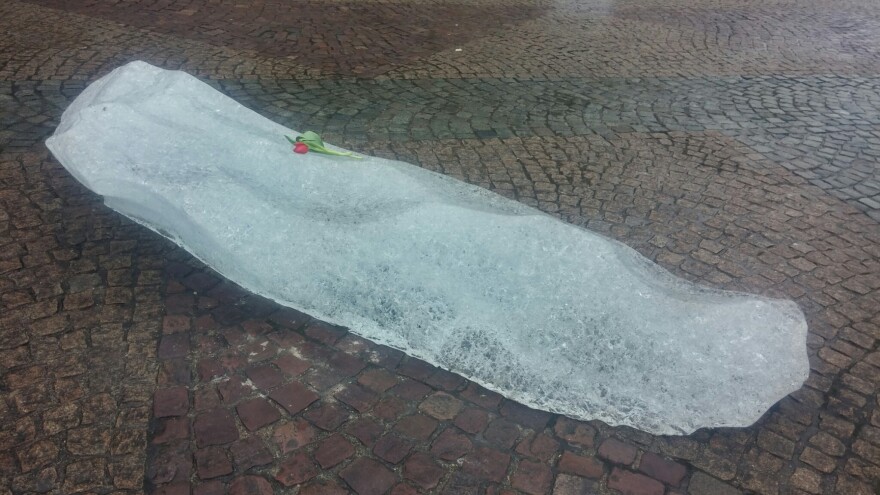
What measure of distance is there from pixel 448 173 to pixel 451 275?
160 centimetres

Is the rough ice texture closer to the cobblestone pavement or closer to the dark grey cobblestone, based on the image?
the cobblestone pavement

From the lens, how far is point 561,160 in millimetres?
5324

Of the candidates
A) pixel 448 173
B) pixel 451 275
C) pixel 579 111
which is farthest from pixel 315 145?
pixel 579 111

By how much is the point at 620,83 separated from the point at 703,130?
1209mm

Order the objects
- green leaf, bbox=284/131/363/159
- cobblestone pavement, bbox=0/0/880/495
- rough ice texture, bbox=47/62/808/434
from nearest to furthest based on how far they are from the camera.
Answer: cobblestone pavement, bbox=0/0/880/495, rough ice texture, bbox=47/62/808/434, green leaf, bbox=284/131/363/159

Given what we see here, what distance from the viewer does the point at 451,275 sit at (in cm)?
354

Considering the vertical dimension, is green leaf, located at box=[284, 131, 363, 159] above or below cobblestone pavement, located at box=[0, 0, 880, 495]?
above

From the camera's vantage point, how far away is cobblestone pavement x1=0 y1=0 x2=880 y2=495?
2848 millimetres

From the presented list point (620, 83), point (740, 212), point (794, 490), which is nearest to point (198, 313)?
point (794, 490)

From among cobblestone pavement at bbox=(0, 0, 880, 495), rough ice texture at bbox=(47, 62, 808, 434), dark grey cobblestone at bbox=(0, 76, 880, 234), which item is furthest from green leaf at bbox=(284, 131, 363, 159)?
dark grey cobblestone at bbox=(0, 76, 880, 234)

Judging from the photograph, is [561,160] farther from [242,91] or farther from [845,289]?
[242,91]

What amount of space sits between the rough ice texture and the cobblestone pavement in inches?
4.7

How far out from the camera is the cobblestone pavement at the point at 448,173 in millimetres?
2848

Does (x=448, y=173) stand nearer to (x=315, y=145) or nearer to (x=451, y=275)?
(x=315, y=145)
